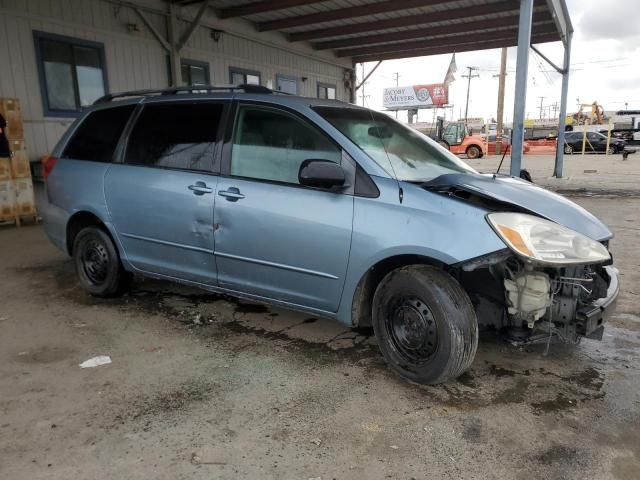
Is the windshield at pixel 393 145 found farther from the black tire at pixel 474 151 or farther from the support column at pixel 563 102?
the black tire at pixel 474 151

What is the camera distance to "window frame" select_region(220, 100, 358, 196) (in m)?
3.09

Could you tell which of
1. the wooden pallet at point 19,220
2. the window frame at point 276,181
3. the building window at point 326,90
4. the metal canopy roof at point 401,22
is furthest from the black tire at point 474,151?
the window frame at point 276,181

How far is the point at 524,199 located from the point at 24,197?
25.9 ft

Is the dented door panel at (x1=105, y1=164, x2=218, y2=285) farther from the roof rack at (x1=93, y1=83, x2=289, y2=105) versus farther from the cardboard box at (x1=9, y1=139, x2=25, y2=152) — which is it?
the cardboard box at (x1=9, y1=139, x2=25, y2=152)

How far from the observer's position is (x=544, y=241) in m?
2.68

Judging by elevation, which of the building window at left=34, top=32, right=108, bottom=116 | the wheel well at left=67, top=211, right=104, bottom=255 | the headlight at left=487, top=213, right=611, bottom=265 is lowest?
the wheel well at left=67, top=211, right=104, bottom=255

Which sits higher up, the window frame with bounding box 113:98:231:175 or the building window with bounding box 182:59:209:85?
the building window with bounding box 182:59:209:85

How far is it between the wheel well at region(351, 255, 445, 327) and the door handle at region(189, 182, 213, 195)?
130cm

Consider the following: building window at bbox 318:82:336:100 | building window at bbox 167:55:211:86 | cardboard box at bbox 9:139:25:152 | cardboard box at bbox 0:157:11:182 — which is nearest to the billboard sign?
building window at bbox 318:82:336:100

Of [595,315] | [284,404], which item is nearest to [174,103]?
[284,404]

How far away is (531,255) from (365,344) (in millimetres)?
1427

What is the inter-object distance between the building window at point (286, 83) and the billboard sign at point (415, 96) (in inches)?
1835

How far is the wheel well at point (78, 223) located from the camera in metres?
4.45

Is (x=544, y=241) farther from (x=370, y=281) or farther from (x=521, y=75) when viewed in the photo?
(x=521, y=75)
